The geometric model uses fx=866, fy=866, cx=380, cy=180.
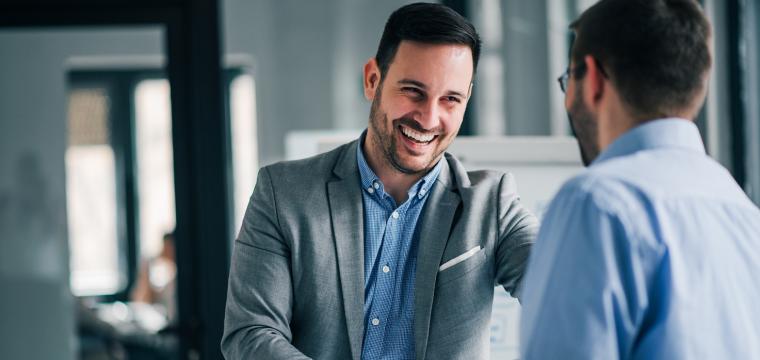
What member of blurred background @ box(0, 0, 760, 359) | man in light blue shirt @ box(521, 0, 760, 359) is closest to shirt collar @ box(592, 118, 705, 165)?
man in light blue shirt @ box(521, 0, 760, 359)

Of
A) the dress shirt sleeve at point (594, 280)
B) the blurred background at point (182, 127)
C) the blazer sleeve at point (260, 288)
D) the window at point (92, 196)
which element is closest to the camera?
the dress shirt sleeve at point (594, 280)

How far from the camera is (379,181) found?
5.12 feet

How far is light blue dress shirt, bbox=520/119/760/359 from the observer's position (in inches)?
36.6

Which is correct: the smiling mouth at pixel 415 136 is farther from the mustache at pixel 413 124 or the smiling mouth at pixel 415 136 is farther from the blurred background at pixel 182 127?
the blurred background at pixel 182 127

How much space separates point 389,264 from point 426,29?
42 cm

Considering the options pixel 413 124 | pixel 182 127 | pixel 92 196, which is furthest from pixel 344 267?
pixel 92 196

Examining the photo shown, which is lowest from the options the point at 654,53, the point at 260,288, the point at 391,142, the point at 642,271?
the point at 260,288

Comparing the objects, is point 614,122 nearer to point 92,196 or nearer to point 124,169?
point 92,196

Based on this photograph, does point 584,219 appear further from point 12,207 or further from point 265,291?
point 12,207

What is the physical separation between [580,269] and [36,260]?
103 inches

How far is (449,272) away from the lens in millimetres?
1495

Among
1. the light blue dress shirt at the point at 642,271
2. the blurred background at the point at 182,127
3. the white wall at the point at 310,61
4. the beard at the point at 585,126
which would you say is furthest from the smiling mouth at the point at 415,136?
the white wall at the point at 310,61

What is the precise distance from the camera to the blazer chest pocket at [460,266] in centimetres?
149

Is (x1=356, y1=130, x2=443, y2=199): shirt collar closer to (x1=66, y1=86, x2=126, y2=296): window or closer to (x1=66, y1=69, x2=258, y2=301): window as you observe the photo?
(x1=66, y1=69, x2=258, y2=301): window
